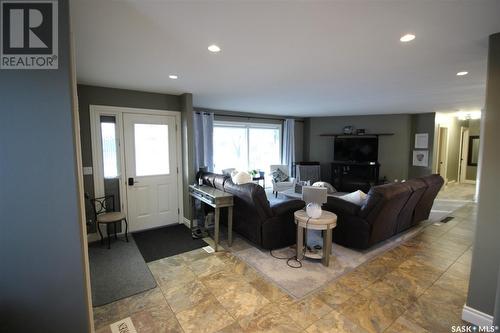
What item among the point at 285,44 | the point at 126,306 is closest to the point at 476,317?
the point at 285,44

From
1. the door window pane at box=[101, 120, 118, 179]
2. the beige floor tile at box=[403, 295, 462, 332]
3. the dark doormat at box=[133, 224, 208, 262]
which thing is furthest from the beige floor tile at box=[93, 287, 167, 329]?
the beige floor tile at box=[403, 295, 462, 332]

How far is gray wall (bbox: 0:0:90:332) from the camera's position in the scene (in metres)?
1.28

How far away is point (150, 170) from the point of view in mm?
4211

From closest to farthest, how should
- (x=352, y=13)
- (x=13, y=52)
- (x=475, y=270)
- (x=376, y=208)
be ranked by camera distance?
1. (x=13, y=52)
2. (x=352, y=13)
3. (x=475, y=270)
4. (x=376, y=208)

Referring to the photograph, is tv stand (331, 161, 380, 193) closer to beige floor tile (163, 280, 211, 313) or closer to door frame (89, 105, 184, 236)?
door frame (89, 105, 184, 236)

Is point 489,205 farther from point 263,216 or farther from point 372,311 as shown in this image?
point 263,216

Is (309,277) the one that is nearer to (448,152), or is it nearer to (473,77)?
(473,77)

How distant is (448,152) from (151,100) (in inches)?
363

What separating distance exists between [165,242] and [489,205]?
12.7ft

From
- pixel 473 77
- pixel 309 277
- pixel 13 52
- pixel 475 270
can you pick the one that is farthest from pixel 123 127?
pixel 473 77

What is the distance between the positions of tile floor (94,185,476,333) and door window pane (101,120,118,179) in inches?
70.9

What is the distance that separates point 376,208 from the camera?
309cm

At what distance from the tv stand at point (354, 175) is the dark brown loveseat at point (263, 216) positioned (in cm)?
Result: 438

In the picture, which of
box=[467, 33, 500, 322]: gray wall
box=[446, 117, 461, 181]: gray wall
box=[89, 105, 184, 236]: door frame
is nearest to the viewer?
box=[467, 33, 500, 322]: gray wall
